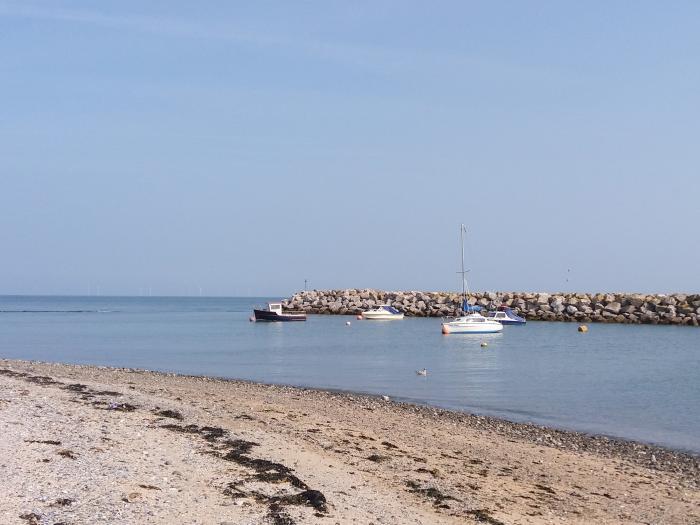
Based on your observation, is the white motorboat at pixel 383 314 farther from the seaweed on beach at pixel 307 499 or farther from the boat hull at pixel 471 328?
the seaweed on beach at pixel 307 499

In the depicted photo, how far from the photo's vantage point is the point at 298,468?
11.3m

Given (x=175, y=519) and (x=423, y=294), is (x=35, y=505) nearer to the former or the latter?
(x=175, y=519)

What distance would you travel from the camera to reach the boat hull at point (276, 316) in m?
80.5

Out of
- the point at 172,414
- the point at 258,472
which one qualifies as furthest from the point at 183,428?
the point at 258,472

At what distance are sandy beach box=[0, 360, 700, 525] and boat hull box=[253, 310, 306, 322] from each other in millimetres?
60874

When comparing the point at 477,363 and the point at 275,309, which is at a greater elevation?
the point at 275,309

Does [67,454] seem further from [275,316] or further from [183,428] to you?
[275,316]

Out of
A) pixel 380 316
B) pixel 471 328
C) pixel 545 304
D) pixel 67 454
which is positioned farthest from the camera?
pixel 380 316

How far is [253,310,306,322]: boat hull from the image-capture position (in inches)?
3171

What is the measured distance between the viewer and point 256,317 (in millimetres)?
83000

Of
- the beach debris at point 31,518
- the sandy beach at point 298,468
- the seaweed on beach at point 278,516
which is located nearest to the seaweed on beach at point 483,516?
the sandy beach at point 298,468

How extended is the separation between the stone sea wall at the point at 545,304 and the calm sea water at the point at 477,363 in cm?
449

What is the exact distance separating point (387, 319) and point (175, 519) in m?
74.8

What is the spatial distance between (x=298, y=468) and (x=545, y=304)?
238ft
